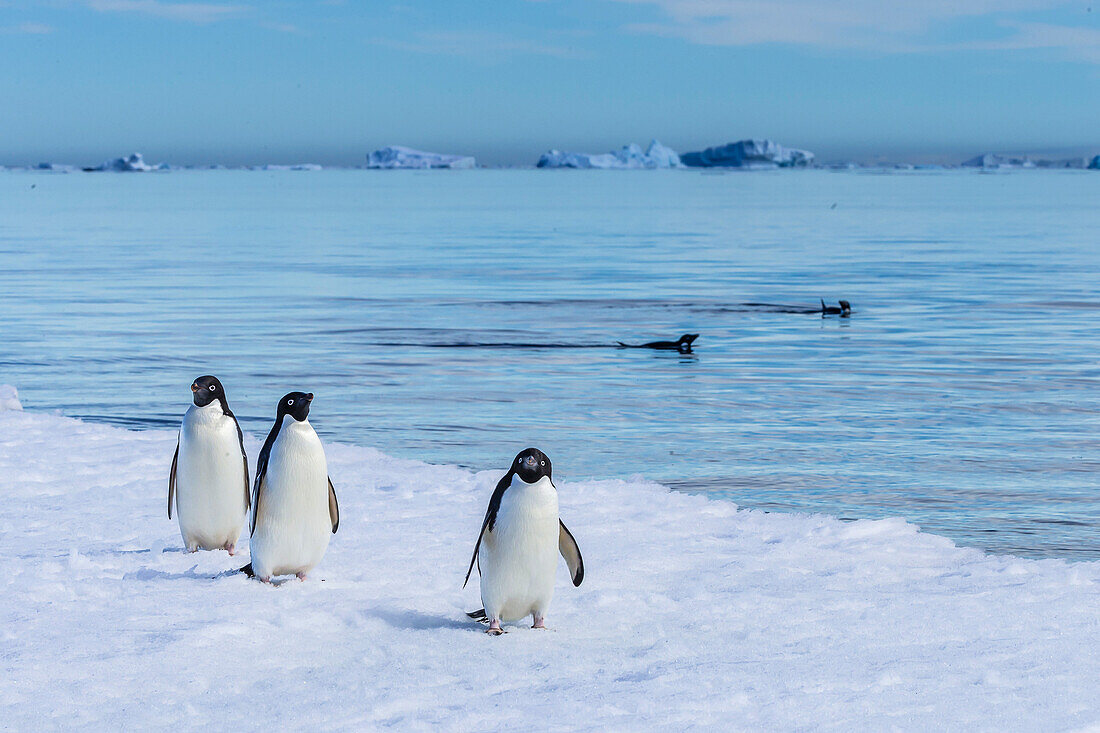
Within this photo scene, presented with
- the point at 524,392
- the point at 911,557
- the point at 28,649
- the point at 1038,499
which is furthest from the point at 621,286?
the point at 28,649

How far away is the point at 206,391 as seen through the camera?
6.33 metres

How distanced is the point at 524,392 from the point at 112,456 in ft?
17.8

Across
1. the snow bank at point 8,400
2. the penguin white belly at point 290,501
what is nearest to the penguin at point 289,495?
the penguin white belly at point 290,501

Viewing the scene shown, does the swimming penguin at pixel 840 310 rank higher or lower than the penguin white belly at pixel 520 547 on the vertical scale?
lower

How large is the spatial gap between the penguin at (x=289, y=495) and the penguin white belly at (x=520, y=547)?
102 centimetres

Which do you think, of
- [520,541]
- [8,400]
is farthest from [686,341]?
[520,541]

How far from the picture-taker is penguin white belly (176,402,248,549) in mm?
6426

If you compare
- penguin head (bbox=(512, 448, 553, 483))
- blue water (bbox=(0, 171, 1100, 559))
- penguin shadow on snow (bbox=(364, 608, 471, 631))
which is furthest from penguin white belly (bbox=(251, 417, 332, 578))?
blue water (bbox=(0, 171, 1100, 559))

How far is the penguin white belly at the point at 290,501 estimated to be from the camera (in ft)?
19.3

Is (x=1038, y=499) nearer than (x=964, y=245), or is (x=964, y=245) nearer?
(x=1038, y=499)

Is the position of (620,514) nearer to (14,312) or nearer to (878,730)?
(878,730)

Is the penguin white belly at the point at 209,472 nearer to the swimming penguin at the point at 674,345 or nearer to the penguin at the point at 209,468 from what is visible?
the penguin at the point at 209,468

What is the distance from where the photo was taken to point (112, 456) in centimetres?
959

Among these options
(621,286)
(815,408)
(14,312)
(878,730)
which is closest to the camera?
(878,730)
